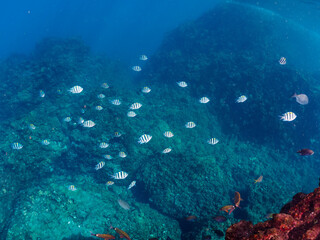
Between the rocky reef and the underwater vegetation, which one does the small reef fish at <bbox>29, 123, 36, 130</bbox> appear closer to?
the underwater vegetation

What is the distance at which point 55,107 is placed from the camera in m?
13.6

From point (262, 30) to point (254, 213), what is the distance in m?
28.7

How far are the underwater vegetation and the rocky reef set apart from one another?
125 inches

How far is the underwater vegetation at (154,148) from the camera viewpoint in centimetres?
760

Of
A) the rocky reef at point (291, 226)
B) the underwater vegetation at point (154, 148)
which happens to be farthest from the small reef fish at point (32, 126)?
the rocky reef at point (291, 226)

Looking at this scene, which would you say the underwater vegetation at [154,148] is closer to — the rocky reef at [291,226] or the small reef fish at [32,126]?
the small reef fish at [32,126]

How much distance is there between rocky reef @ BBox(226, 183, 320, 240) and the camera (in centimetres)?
209

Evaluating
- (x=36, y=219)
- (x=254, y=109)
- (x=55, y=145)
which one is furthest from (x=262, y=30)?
(x=36, y=219)

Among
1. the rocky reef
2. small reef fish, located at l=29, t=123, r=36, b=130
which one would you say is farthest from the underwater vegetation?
the rocky reef

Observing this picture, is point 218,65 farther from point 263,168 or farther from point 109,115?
point 109,115

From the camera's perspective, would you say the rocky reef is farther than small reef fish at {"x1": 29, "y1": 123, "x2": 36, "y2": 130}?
No

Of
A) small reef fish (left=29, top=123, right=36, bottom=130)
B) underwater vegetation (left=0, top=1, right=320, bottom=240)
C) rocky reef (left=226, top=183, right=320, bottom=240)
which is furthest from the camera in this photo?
small reef fish (left=29, top=123, right=36, bottom=130)

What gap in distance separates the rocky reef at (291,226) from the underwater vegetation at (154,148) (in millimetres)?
3172

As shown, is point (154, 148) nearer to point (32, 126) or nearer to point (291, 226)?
point (32, 126)
